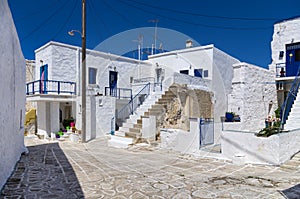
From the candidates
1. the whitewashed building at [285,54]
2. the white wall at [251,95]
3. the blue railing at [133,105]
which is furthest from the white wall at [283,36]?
the blue railing at [133,105]

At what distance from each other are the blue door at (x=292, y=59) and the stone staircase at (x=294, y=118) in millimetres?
5030

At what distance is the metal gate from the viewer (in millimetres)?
9281

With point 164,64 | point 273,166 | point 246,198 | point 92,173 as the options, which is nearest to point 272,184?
point 246,198

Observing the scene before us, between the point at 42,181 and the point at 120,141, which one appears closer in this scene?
the point at 42,181

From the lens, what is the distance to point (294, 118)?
9.55 meters

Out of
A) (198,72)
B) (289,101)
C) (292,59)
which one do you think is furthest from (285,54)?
(198,72)

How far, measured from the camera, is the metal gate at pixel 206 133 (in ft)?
30.5

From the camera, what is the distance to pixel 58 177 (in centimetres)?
518

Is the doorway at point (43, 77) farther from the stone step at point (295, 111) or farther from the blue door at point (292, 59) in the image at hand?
the blue door at point (292, 59)

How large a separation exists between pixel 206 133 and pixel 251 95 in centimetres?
579

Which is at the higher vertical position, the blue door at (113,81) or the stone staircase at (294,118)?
the blue door at (113,81)

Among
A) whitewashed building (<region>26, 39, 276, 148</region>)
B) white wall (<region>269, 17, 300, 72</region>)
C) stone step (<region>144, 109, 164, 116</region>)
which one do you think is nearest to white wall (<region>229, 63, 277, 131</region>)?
whitewashed building (<region>26, 39, 276, 148</region>)

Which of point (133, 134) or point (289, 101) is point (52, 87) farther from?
point (289, 101)

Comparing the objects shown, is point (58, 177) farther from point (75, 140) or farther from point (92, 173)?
point (75, 140)
